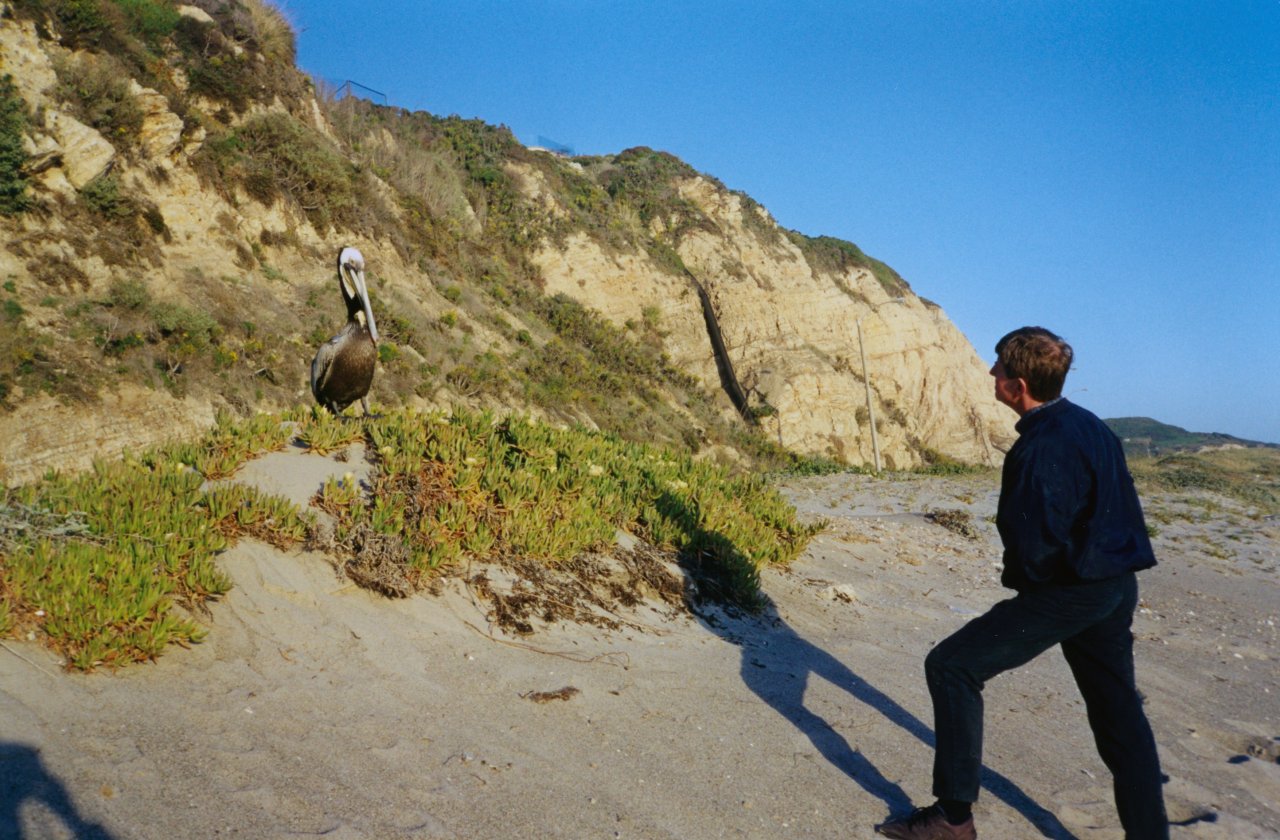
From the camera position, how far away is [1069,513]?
9.75 feet

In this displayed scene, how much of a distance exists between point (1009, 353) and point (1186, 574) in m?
8.78

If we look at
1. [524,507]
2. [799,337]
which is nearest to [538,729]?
[524,507]

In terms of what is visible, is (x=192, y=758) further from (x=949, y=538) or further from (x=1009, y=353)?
(x=949, y=538)

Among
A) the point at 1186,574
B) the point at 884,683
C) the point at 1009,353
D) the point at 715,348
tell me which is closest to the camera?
the point at 1009,353

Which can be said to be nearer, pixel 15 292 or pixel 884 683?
pixel 884 683

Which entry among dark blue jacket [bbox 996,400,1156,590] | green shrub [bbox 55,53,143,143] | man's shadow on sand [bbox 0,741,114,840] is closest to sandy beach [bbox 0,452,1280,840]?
man's shadow on sand [bbox 0,741,114,840]

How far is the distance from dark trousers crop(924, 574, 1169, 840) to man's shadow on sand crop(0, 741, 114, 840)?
9.52 feet

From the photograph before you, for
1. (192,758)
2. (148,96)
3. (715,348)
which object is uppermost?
(148,96)

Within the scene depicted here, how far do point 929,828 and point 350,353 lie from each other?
5236 millimetres

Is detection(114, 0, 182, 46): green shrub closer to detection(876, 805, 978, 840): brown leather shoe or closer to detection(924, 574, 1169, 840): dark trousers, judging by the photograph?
detection(924, 574, 1169, 840): dark trousers

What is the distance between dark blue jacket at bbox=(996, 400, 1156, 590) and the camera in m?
2.95

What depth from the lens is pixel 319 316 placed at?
56.9ft

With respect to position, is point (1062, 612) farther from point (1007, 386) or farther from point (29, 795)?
point (29, 795)

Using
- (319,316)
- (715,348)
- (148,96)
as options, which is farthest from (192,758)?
(715,348)
